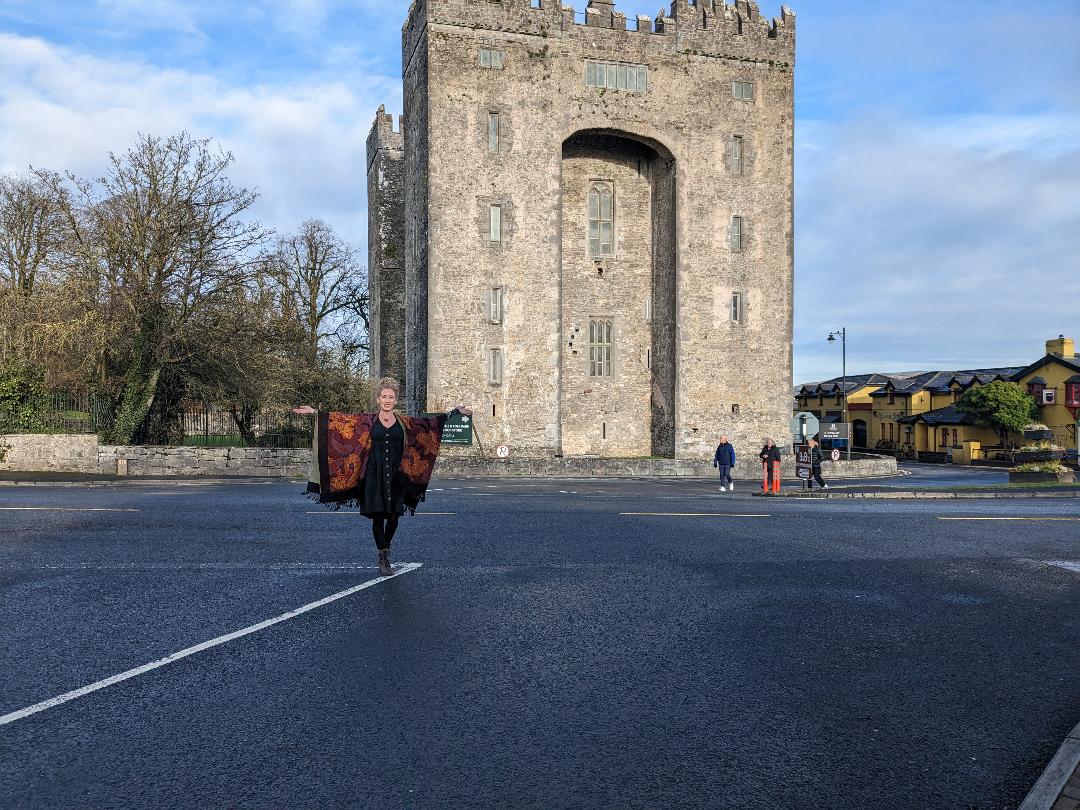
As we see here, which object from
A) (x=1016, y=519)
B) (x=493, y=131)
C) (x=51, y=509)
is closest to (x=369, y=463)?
(x=51, y=509)

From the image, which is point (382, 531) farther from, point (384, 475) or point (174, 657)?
point (174, 657)

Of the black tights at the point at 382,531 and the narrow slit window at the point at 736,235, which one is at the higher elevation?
the narrow slit window at the point at 736,235

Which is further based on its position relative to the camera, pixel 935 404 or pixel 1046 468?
pixel 935 404

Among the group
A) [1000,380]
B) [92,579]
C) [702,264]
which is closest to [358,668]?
[92,579]

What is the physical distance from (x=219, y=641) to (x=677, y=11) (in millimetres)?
39482

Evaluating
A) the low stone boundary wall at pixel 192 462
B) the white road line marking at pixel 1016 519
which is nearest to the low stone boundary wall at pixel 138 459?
the low stone boundary wall at pixel 192 462

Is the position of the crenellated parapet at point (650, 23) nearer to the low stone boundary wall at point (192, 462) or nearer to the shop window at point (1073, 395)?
the low stone boundary wall at point (192, 462)

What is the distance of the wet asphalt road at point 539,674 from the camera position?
3713 mm

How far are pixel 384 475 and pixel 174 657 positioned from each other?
2900mm

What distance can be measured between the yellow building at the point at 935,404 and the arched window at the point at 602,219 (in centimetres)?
3338

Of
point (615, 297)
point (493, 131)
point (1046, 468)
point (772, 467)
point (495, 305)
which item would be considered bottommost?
point (1046, 468)

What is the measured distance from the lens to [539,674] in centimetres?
517

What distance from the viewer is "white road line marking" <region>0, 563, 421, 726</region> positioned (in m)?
4.42

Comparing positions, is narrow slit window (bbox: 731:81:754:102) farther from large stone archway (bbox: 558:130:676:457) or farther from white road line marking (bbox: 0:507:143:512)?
white road line marking (bbox: 0:507:143:512)
